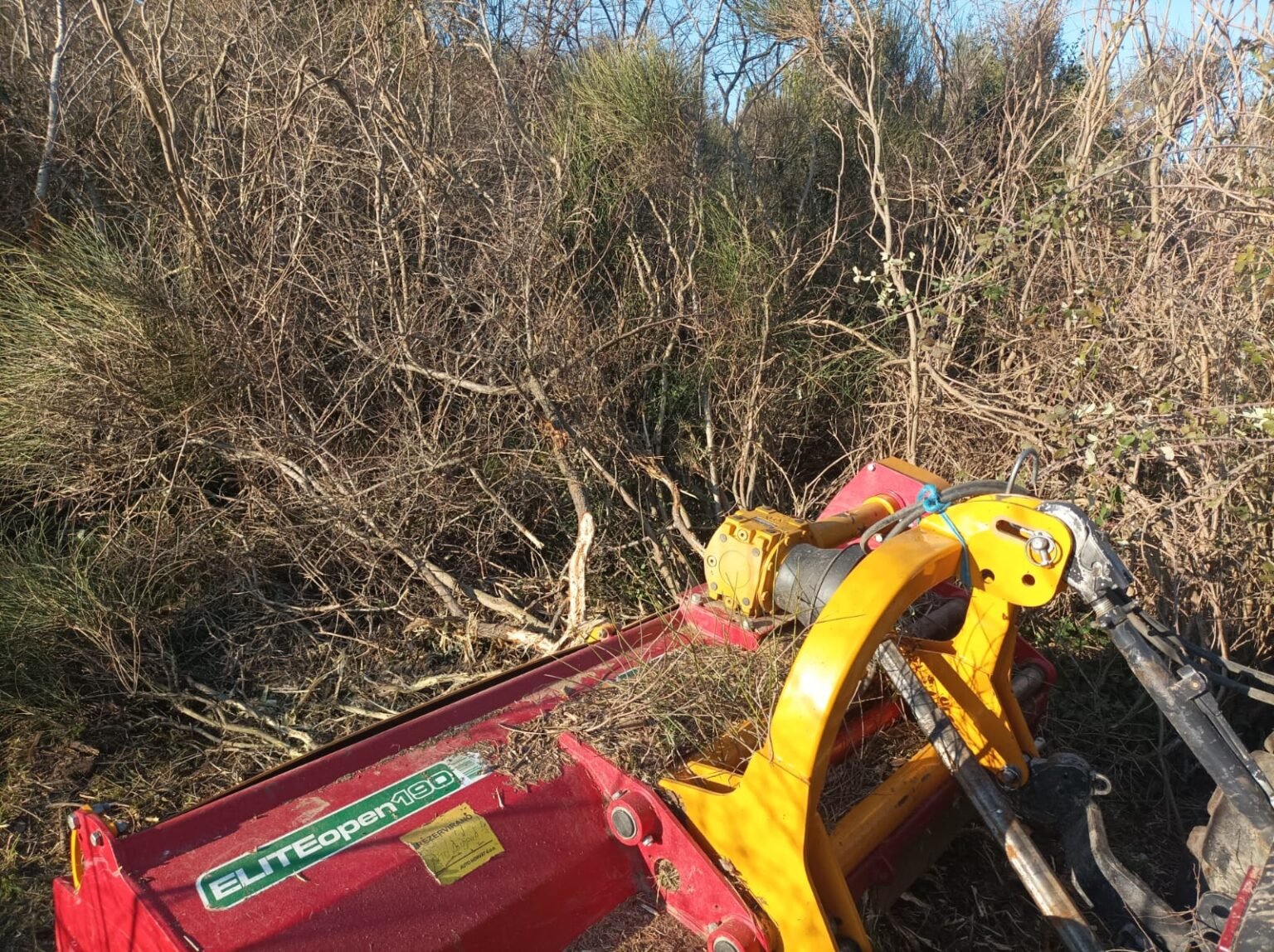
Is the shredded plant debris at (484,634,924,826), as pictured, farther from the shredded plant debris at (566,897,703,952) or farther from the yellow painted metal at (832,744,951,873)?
the shredded plant debris at (566,897,703,952)

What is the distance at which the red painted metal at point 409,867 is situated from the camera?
1.87m

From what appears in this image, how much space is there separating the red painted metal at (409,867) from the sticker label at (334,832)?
0.02m

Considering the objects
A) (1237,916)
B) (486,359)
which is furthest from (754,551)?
(486,359)

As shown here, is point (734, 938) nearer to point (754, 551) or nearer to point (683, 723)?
point (683, 723)

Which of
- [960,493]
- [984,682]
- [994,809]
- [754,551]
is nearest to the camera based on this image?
[960,493]

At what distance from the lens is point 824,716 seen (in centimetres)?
187

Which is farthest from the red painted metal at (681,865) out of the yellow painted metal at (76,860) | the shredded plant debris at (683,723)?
the yellow painted metal at (76,860)

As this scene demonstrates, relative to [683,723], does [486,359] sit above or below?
above

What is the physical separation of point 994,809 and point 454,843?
125 cm

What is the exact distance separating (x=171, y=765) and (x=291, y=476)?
138 centimetres

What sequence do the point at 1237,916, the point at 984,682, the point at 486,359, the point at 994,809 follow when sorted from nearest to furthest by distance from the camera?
1. the point at 1237,916
2. the point at 994,809
3. the point at 984,682
4. the point at 486,359

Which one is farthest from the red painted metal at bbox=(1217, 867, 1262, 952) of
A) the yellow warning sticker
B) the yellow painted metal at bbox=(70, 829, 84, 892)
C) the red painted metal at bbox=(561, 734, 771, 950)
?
the yellow painted metal at bbox=(70, 829, 84, 892)

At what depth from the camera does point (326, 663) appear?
4.14 meters

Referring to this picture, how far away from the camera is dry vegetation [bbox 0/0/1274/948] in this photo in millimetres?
3600
